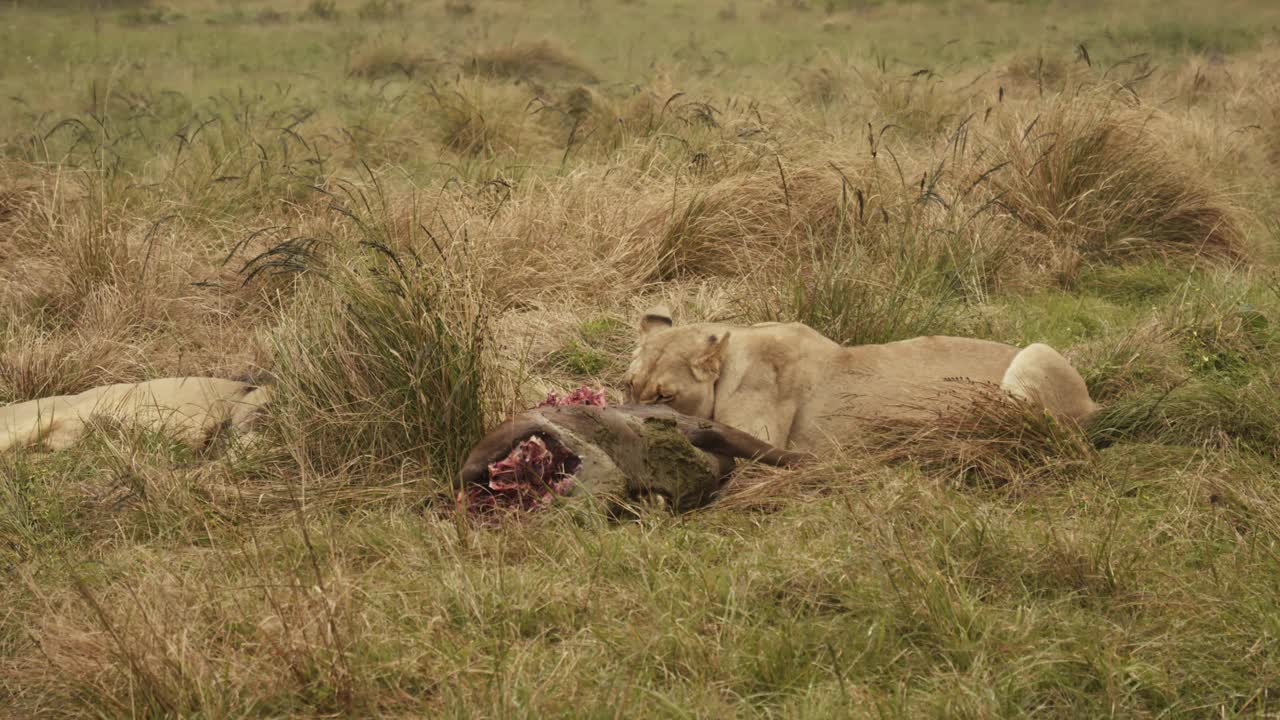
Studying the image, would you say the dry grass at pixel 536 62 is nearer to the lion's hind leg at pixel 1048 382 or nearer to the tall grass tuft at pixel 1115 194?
the tall grass tuft at pixel 1115 194

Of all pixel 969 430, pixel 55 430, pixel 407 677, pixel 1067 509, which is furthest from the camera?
pixel 55 430

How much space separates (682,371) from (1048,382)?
4.92ft

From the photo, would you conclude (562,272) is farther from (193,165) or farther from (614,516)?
(193,165)

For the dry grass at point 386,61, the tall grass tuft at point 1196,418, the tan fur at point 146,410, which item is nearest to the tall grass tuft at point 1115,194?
the tall grass tuft at point 1196,418

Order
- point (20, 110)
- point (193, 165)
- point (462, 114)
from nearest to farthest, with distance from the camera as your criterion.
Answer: point (193, 165) < point (462, 114) < point (20, 110)

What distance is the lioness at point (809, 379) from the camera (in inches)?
193

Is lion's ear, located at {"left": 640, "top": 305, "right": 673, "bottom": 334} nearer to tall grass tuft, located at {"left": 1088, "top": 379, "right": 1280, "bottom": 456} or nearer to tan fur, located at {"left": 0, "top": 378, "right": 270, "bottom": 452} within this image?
tan fur, located at {"left": 0, "top": 378, "right": 270, "bottom": 452}

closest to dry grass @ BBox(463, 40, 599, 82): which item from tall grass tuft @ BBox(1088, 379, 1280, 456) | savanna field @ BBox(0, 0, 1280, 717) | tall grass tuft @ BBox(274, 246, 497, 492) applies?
savanna field @ BBox(0, 0, 1280, 717)

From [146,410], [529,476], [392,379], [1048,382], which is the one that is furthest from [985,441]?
[146,410]

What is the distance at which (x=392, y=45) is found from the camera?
1828 cm

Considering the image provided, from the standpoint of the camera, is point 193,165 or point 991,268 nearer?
point 991,268

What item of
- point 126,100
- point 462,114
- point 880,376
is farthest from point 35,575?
point 126,100

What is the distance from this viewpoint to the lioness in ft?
16.0

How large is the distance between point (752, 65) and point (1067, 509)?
15103mm
